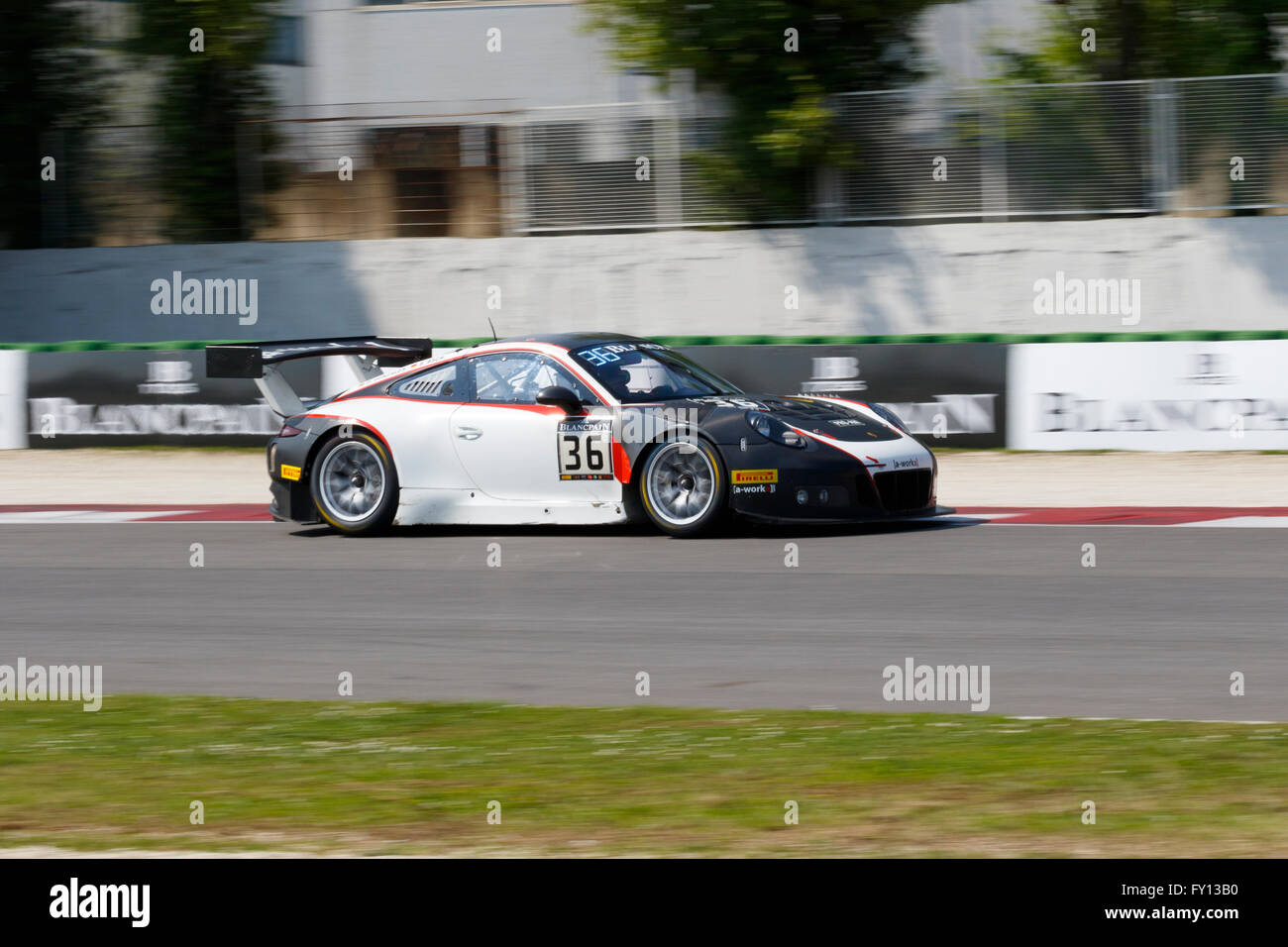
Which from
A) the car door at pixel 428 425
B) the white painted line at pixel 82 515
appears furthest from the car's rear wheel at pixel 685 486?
the white painted line at pixel 82 515

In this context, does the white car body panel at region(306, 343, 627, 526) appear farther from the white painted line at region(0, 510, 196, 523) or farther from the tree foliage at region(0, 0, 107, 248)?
the tree foliage at region(0, 0, 107, 248)

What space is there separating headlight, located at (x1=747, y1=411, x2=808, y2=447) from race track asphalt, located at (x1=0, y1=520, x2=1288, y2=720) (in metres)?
0.67

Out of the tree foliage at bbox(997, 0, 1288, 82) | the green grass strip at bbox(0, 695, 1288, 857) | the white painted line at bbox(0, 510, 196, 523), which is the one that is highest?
the tree foliage at bbox(997, 0, 1288, 82)

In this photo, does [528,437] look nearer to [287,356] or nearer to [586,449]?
[586,449]

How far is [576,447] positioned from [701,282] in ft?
38.7

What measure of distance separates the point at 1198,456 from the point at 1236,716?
34.4 feet

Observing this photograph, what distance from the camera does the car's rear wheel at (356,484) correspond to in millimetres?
12812

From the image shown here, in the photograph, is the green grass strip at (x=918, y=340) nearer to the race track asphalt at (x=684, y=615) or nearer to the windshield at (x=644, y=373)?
the windshield at (x=644, y=373)

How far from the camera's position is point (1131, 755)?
234 inches

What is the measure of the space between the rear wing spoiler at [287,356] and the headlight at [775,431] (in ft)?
9.82
